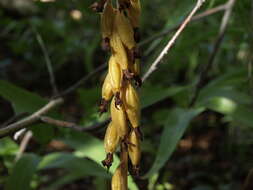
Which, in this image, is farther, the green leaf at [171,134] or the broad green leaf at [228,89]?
the broad green leaf at [228,89]

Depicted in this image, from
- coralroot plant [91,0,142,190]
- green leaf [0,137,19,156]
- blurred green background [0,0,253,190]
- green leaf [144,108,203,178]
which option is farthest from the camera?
green leaf [0,137,19,156]

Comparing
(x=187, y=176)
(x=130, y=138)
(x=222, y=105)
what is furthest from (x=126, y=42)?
(x=187, y=176)

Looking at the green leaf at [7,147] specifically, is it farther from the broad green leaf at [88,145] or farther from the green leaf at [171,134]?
the green leaf at [171,134]

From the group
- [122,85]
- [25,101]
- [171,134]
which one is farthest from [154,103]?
[122,85]

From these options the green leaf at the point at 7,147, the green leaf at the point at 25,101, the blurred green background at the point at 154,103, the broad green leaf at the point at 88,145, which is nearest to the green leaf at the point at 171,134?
the blurred green background at the point at 154,103

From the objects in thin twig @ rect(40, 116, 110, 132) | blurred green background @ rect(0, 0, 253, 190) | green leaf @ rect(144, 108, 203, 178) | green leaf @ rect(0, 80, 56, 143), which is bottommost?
blurred green background @ rect(0, 0, 253, 190)

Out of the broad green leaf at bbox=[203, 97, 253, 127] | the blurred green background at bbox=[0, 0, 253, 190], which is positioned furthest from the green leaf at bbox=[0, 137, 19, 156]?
the broad green leaf at bbox=[203, 97, 253, 127]

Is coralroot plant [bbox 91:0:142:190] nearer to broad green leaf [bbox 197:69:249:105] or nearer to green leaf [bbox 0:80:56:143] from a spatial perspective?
green leaf [bbox 0:80:56:143]
